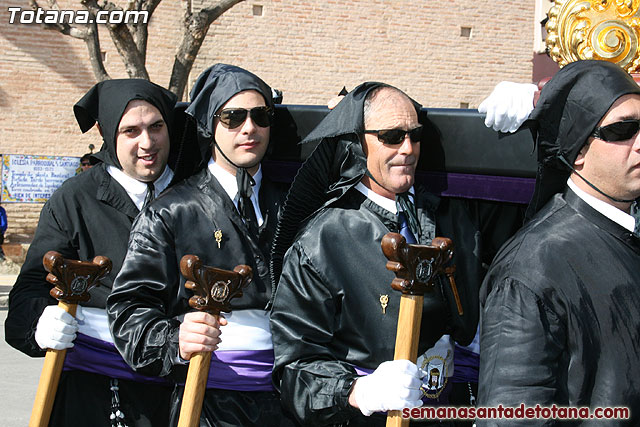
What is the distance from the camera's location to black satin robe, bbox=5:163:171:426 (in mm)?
3553

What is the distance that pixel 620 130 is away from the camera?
87.4 inches

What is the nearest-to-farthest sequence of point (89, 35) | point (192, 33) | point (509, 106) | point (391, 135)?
point (391, 135) → point (509, 106) → point (192, 33) → point (89, 35)

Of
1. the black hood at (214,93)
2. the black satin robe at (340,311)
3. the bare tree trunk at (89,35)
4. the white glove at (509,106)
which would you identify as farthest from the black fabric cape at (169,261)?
the bare tree trunk at (89,35)

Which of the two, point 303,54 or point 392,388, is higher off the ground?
point 303,54

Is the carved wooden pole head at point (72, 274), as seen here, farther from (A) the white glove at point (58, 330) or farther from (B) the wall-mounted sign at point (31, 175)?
(B) the wall-mounted sign at point (31, 175)

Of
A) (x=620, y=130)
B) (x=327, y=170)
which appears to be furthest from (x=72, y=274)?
(x=620, y=130)

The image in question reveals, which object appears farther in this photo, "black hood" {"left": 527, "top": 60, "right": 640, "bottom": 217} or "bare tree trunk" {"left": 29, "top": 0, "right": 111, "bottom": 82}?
"bare tree trunk" {"left": 29, "top": 0, "right": 111, "bottom": 82}

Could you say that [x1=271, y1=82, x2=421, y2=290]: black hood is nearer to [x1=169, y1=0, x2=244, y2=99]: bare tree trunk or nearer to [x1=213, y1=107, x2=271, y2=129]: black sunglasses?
[x1=213, y1=107, x2=271, y2=129]: black sunglasses

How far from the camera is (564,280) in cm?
209

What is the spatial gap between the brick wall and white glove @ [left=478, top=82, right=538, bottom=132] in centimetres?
1184

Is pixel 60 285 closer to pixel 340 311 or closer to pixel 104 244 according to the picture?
pixel 104 244

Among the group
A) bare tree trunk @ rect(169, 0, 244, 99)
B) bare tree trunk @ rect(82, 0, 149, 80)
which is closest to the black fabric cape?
bare tree trunk @ rect(169, 0, 244, 99)

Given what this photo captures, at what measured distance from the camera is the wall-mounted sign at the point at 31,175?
14039 mm

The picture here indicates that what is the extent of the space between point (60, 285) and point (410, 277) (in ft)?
4.73
